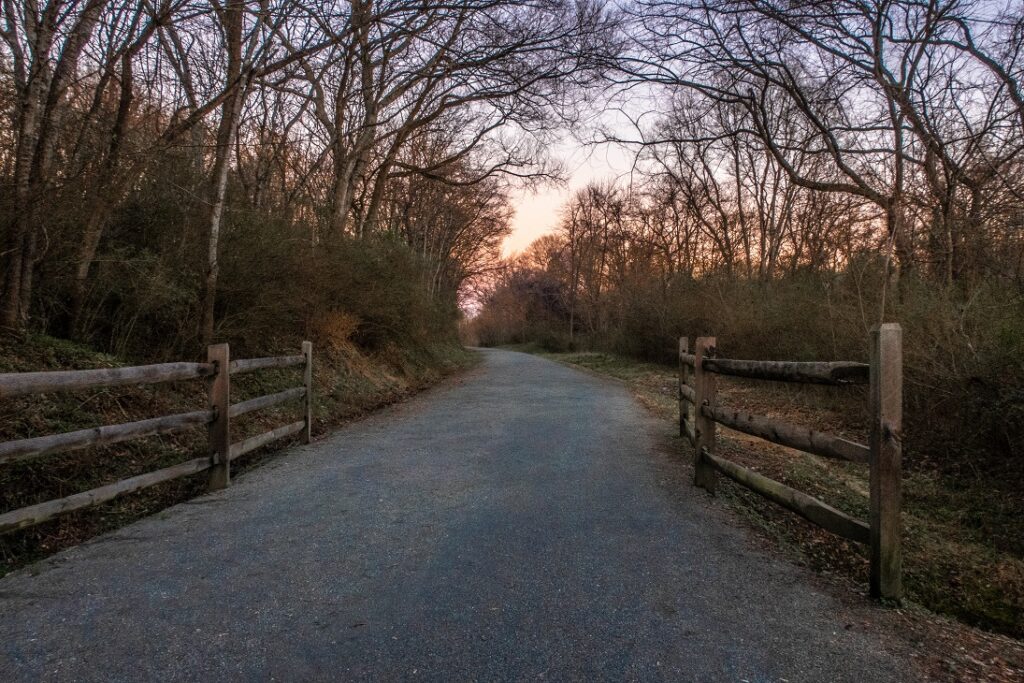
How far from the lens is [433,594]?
298 centimetres

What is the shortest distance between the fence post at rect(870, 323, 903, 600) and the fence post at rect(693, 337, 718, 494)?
199 cm

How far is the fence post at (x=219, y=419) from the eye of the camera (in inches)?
192

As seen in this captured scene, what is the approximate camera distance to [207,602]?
2875 millimetres

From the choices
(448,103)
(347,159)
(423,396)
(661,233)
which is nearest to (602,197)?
(661,233)

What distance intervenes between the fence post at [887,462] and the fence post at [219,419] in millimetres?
4608

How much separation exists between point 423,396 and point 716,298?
10597 millimetres

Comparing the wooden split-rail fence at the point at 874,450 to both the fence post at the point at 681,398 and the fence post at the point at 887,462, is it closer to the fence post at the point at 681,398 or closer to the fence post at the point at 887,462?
the fence post at the point at 887,462

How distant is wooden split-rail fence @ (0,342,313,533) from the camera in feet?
10.6

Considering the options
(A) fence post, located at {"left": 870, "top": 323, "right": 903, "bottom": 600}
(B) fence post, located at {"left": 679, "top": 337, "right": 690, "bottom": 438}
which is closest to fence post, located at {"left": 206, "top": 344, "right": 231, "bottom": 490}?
(A) fence post, located at {"left": 870, "top": 323, "right": 903, "bottom": 600}

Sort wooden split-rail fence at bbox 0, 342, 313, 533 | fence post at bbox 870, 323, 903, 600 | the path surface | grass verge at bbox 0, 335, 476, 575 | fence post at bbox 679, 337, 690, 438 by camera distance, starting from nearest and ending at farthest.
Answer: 1. the path surface
2. fence post at bbox 870, 323, 903, 600
3. wooden split-rail fence at bbox 0, 342, 313, 533
4. grass verge at bbox 0, 335, 476, 575
5. fence post at bbox 679, 337, 690, 438

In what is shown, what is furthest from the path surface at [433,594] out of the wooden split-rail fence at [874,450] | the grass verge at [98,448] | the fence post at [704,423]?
the grass verge at [98,448]

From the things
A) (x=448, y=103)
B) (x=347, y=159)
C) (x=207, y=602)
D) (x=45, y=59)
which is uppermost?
(x=448, y=103)

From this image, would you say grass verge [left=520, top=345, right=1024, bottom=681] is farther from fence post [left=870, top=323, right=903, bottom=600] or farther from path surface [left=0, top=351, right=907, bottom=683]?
path surface [left=0, top=351, right=907, bottom=683]

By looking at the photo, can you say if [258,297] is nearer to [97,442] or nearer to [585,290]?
[97,442]
